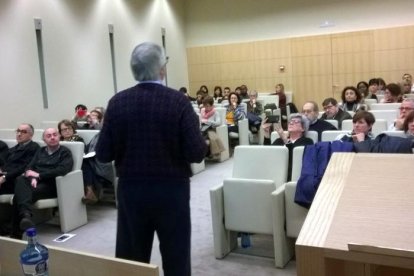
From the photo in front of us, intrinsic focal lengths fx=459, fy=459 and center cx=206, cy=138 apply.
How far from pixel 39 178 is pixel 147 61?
2.78 metres

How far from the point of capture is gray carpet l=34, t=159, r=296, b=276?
3.51 m

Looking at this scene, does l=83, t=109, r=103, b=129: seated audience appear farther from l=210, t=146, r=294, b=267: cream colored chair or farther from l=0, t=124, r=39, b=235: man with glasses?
l=210, t=146, r=294, b=267: cream colored chair

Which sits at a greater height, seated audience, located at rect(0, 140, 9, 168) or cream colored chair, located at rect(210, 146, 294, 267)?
seated audience, located at rect(0, 140, 9, 168)

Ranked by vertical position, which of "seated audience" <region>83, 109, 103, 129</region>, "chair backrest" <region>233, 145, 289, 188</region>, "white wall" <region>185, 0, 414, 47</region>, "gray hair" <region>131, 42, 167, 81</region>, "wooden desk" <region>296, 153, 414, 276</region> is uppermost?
"white wall" <region>185, 0, 414, 47</region>

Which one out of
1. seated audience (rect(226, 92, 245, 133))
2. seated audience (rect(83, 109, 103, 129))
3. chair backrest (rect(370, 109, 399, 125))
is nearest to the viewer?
chair backrest (rect(370, 109, 399, 125))

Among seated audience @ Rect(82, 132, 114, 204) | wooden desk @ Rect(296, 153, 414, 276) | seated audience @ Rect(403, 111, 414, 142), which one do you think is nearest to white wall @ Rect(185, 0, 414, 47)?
seated audience @ Rect(403, 111, 414, 142)

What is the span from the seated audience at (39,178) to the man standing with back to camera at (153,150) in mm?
2293

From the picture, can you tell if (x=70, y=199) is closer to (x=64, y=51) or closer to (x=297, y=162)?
(x=297, y=162)

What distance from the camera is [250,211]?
3.53 meters

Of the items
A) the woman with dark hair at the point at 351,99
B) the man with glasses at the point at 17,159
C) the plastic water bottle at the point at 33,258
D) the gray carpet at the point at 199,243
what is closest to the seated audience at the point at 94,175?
the gray carpet at the point at 199,243

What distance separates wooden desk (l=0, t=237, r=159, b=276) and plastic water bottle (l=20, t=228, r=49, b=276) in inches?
1.1

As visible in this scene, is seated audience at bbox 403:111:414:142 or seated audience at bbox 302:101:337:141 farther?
seated audience at bbox 302:101:337:141

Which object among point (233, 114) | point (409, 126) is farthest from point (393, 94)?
point (409, 126)

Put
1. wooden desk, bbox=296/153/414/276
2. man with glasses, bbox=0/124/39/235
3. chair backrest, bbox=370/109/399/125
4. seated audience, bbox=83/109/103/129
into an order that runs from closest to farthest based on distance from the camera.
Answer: wooden desk, bbox=296/153/414/276
man with glasses, bbox=0/124/39/235
chair backrest, bbox=370/109/399/125
seated audience, bbox=83/109/103/129
